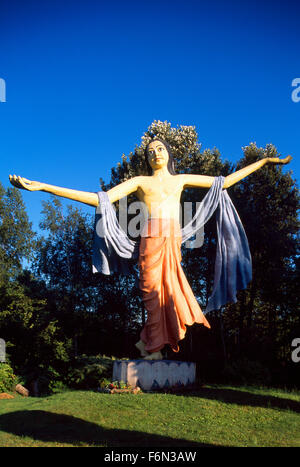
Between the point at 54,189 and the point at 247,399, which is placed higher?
the point at 54,189

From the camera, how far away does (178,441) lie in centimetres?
539

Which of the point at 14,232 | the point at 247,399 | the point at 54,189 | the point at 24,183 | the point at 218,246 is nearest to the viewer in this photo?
the point at 247,399

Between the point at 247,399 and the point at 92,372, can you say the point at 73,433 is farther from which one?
the point at 92,372

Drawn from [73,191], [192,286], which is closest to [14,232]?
[192,286]

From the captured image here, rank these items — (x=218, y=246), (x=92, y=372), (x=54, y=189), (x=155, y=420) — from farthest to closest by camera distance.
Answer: (x=92, y=372) < (x=218, y=246) < (x=54, y=189) < (x=155, y=420)

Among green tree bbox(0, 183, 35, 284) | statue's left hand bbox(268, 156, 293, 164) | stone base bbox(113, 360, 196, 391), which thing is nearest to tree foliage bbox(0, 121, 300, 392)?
green tree bbox(0, 183, 35, 284)

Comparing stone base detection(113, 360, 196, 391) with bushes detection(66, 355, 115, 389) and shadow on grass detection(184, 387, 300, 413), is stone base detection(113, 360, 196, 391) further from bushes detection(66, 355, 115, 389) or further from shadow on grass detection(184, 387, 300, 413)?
bushes detection(66, 355, 115, 389)

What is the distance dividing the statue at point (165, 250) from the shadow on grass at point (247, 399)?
127 centimetres

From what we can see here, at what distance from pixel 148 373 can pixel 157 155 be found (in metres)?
5.18

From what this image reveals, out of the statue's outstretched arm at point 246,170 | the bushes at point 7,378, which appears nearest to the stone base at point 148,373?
the statue's outstretched arm at point 246,170

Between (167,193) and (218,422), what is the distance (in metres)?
5.40

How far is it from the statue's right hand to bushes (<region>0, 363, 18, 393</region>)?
23.4ft

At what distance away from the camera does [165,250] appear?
9969 millimetres

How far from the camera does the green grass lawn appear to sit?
552cm
